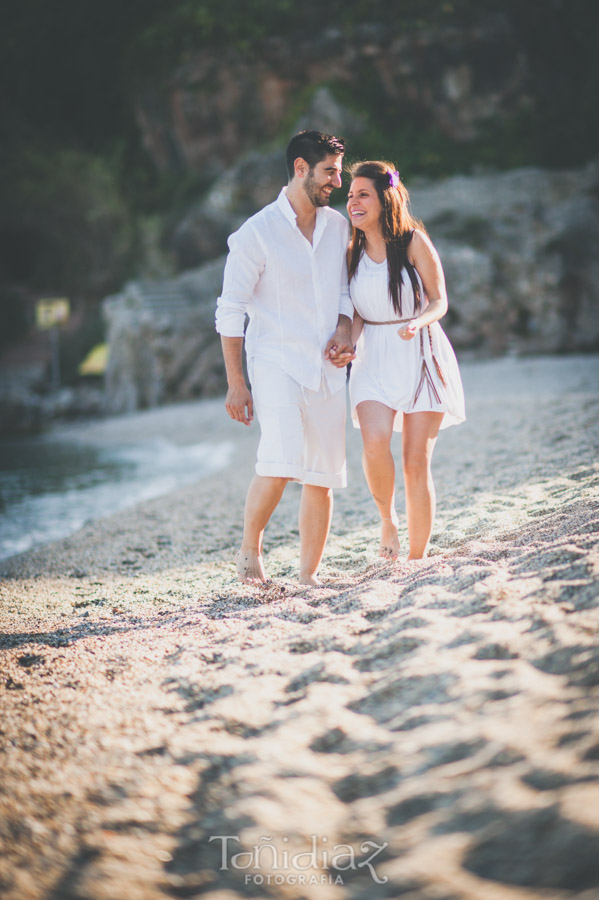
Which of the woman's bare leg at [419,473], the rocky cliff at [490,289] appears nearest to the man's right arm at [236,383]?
the woman's bare leg at [419,473]

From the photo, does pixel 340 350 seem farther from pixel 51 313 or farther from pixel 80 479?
pixel 51 313

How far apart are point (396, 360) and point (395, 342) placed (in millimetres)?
93

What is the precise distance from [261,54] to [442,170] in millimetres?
6518

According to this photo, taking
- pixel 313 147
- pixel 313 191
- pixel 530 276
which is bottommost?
pixel 313 191

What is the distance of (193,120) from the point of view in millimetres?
23391

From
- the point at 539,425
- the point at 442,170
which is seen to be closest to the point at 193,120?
the point at 442,170

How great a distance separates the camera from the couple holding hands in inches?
141

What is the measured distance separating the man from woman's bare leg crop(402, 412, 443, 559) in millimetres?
375

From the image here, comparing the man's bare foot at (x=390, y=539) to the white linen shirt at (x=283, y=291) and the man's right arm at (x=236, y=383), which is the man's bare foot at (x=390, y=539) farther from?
the man's right arm at (x=236, y=383)

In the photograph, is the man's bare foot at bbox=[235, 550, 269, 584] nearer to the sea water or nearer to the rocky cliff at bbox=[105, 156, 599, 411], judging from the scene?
the sea water

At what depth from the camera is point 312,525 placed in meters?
3.88

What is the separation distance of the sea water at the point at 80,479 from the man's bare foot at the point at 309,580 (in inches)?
146

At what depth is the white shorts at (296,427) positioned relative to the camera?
141 inches

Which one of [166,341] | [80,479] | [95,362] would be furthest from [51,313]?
[80,479]
